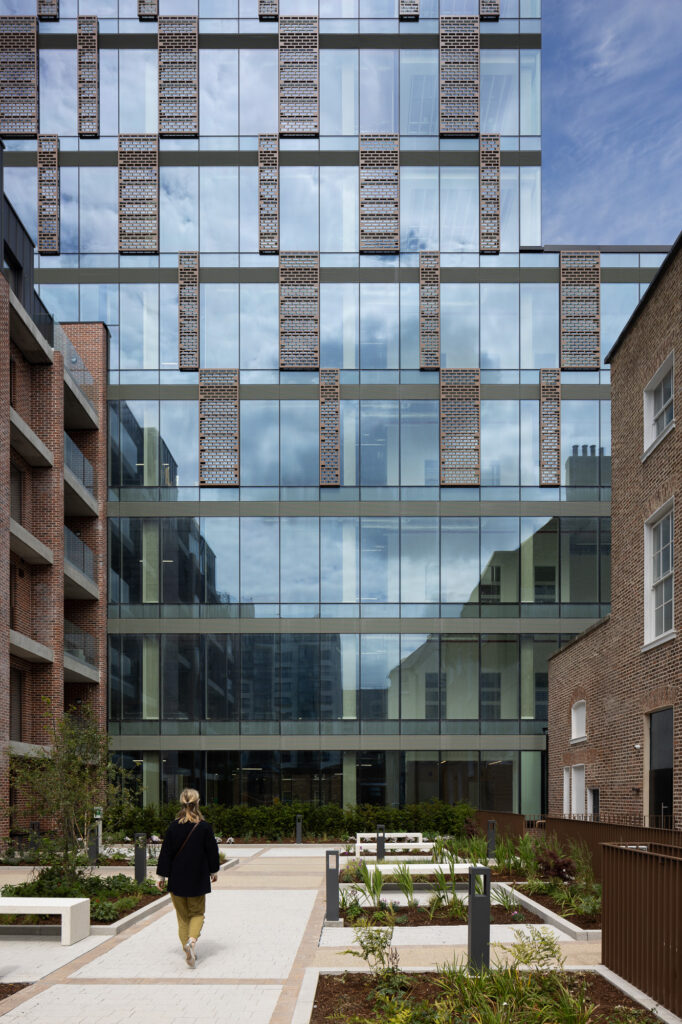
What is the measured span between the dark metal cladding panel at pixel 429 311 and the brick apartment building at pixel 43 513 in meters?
12.1

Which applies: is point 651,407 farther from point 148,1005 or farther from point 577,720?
point 148,1005

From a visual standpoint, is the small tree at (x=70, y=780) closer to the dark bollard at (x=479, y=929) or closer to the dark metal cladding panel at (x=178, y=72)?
the dark bollard at (x=479, y=929)

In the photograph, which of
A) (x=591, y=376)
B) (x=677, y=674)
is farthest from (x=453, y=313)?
(x=677, y=674)

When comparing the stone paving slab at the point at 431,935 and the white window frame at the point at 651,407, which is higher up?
the white window frame at the point at 651,407

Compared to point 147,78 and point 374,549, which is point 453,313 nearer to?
point 374,549

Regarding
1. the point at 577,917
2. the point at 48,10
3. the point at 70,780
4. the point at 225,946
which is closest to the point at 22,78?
the point at 48,10

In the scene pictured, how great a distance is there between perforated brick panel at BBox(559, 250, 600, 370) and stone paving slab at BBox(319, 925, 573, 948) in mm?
28677

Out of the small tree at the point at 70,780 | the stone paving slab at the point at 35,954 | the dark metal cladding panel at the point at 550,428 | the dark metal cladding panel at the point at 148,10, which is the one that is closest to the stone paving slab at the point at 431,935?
the stone paving slab at the point at 35,954

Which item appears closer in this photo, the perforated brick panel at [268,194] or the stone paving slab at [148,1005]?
the stone paving slab at [148,1005]

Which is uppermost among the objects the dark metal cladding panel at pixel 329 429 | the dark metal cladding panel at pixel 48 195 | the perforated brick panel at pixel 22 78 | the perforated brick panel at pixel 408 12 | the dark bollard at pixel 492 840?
the perforated brick panel at pixel 408 12

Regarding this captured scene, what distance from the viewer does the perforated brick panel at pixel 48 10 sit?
39781mm

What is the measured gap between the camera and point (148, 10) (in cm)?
4012

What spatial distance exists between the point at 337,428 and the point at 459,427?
456cm

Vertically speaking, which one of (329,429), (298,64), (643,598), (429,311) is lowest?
(643,598)
